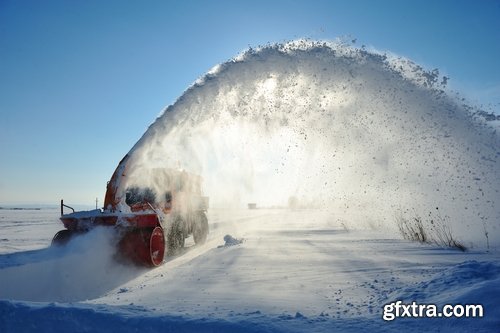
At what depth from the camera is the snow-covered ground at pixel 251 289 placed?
11.2ft

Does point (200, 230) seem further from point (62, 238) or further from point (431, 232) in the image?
point (431, 232)

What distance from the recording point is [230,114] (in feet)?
37.4

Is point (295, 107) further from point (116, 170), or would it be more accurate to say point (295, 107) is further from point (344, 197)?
point (344, 197)

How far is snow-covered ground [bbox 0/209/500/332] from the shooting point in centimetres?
342

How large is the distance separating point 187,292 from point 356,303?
2.13 m

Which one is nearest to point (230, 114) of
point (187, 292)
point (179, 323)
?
point (187, 292)

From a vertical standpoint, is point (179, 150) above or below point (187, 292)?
above

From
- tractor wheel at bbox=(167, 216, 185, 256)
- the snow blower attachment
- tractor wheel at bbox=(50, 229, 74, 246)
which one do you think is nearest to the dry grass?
tractor wheel at bbox=(167, 216, 185, 256)

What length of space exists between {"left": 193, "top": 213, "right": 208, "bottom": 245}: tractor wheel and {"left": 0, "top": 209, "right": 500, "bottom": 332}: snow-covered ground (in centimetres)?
406

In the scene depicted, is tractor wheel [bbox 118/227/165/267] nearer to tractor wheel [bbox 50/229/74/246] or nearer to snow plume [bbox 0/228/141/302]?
snow plume [bbox 0/228/141/302]

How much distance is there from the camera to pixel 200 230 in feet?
46.0

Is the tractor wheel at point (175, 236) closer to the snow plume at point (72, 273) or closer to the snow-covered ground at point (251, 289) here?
the snow-covered ground at point (251, 289)

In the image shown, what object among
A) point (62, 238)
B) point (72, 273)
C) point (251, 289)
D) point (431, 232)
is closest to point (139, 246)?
point (72, 273)

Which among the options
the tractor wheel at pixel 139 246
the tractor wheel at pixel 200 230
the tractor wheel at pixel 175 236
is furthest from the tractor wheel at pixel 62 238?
the tractor wheel at pixel 200 230
